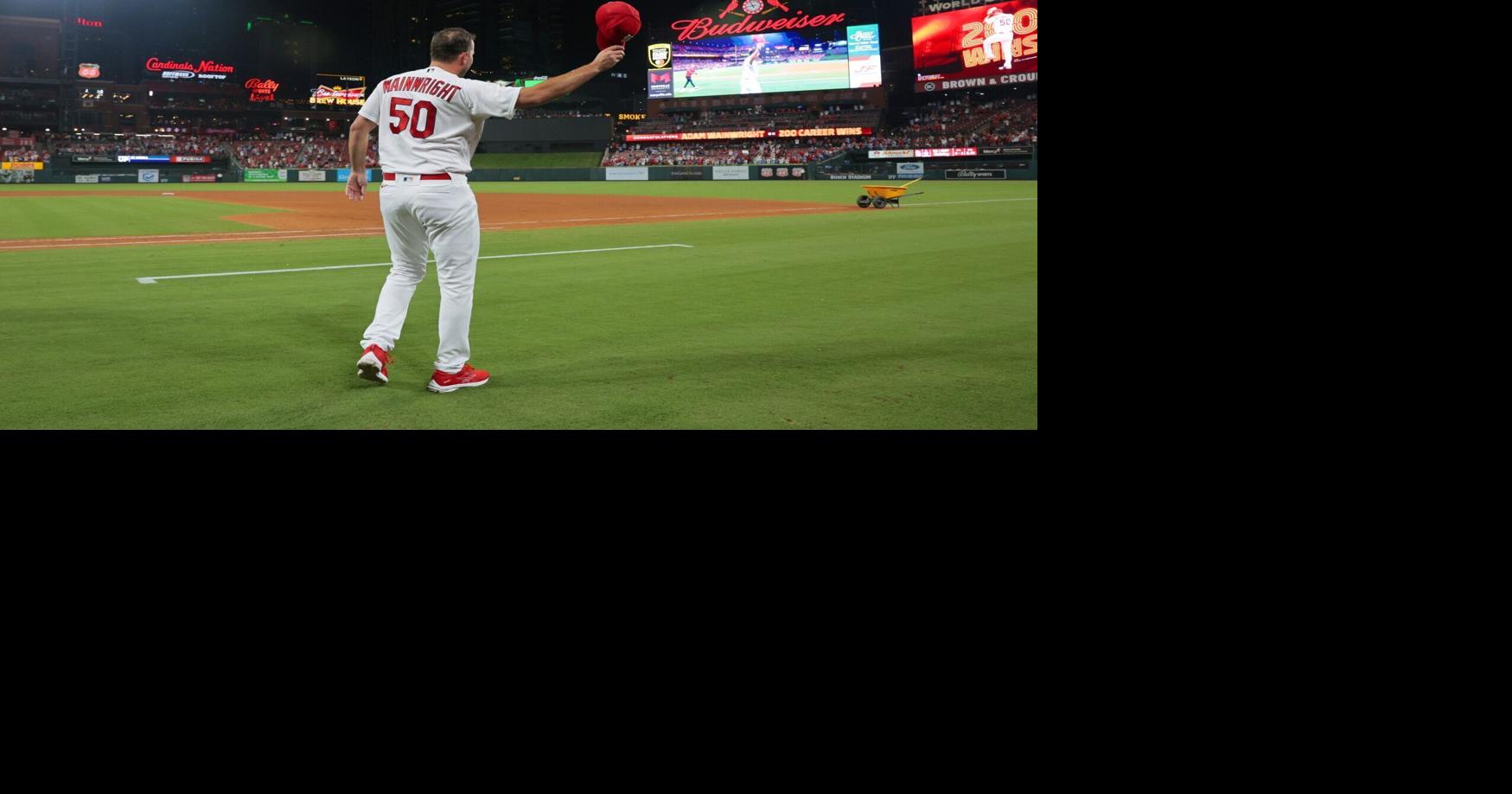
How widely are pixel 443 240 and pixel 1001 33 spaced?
54497mm

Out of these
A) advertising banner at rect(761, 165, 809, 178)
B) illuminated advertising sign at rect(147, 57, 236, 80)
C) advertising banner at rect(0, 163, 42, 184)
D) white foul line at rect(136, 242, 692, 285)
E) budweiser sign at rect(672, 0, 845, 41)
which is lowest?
white foul line at rect(136, 242, 692, 285)

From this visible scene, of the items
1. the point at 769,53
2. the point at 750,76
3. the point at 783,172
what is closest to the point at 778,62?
the point at 769,53

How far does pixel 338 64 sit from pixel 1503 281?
9431 cm

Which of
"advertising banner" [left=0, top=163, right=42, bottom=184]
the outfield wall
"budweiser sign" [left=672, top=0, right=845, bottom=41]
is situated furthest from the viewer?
"budweiser sign" [left=672, top=0, right=845, bottom=41]

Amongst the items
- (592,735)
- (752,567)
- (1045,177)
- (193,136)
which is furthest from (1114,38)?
(193,136)

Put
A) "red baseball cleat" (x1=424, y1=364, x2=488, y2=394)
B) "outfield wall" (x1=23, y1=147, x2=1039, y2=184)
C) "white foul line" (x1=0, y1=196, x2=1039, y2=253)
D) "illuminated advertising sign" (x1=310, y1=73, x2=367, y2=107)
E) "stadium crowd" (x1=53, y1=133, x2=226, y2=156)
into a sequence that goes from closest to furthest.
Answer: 1. "red baseball cleat" (x1=424, y1=364, x2=488, y2=394)
2. "white foul line" (x1=0, y1=196, x2=1039, y2=253)
3. "outfield wall" (x1=23, y1=147, x2=1039, y2=184)
4. "stadium crowd" (x1=53, y1=133, x2=226, y2=156)
5. "illuminated advertising sign" (x1=310, y1=73, x2=367, y2=107)

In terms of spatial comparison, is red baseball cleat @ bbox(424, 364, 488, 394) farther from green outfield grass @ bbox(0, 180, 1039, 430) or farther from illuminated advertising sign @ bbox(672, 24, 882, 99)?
illuminated advertising sign @ bbox(672, 24, 882, 99)

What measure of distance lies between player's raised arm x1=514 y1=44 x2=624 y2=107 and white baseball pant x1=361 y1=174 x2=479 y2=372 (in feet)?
2.02

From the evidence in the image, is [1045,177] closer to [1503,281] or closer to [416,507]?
[1503,281]

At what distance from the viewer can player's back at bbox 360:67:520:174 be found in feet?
16.3

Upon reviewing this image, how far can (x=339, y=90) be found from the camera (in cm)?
8656

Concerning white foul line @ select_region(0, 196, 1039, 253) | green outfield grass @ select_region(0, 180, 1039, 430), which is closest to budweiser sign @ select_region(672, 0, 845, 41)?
white foul line @ select_region(0, 196, 1039, 253)

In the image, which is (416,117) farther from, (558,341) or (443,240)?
(558,341)

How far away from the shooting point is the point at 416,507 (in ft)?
11.1
